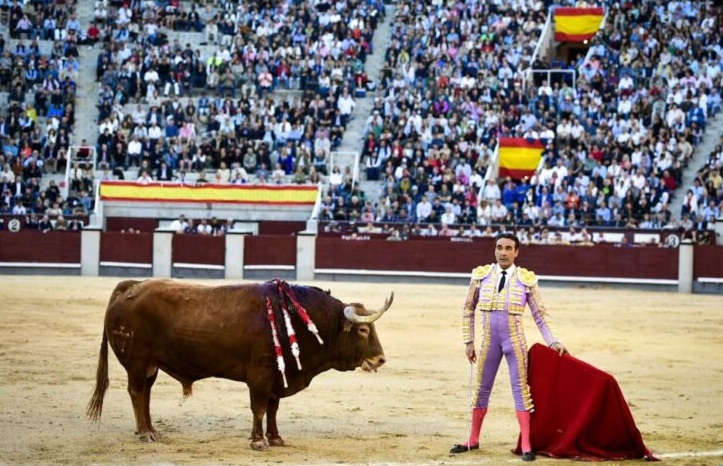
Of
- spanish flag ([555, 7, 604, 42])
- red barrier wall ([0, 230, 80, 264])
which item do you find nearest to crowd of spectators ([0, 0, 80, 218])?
red barrier wall ([0, 230, 80, 264])

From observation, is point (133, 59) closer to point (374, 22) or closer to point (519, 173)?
point (374, 22)

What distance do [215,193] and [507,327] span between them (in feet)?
66.1

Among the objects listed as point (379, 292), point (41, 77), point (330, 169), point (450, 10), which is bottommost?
point (379, 292)

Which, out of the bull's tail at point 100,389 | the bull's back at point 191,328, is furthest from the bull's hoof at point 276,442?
the bull's tail at point 100,389

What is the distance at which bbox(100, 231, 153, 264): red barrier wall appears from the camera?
26.1 m

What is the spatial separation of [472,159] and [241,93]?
21.1ft

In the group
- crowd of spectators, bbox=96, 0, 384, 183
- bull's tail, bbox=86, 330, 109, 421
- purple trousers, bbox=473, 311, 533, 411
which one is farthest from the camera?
crowd of spectators, bbox=96, 0, 384, 183

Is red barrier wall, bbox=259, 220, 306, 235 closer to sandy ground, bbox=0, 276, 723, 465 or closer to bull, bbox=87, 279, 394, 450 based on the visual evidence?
sandy ground, bbox=0, 276, 723, 465

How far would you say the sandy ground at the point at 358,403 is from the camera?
822 centimetres

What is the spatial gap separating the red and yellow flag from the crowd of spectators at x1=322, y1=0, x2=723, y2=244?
88cm

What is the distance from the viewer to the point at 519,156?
27.7 metres

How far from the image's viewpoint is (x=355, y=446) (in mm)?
8508

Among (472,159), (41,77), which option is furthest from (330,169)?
(41,77)

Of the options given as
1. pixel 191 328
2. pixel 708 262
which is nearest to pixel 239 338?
pixel 191 328
